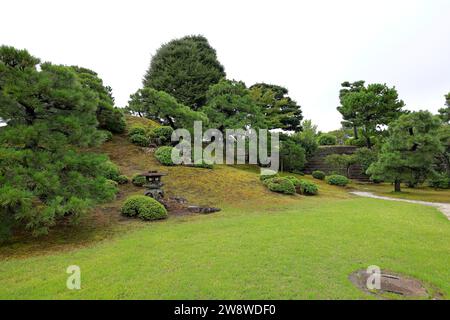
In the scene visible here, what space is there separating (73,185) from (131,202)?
2620 millimetres

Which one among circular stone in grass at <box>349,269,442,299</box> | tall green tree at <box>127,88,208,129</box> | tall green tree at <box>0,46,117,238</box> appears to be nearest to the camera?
circular stone in grass at <box>349,269,442,299</box>

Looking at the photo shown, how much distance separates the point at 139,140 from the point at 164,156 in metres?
2.85

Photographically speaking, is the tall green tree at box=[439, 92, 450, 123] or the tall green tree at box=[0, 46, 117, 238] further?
the tall green tree at box=[439, 92, 450, 123]

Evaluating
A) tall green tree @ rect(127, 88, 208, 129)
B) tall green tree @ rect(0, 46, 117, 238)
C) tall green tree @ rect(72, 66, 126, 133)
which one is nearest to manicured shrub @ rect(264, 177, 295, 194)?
tall green tree @ rect(127, 88, 208, 129)

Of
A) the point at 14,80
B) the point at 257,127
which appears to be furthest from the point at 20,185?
the point at 257,127

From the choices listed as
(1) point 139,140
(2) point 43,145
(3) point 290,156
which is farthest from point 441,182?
(2) point 43,145

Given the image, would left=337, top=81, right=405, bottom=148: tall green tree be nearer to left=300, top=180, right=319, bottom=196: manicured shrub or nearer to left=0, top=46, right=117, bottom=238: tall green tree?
left=300, top=180, right=319, bottom=196: manicured shrub

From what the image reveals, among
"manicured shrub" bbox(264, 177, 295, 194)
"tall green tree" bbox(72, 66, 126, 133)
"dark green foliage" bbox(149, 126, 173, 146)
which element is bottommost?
"manicured shrub" bbox(264, 177, 295, 194)

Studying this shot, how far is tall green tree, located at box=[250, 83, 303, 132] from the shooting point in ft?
83.3

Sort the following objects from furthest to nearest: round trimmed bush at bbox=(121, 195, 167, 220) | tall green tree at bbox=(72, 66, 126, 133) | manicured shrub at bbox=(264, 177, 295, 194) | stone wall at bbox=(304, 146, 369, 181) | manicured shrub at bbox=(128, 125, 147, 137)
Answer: stone wall at bbox=(304, 146, 369, 181), manicured shrub at bbox=(128, 125, 147, 137), manicured shrub at bbox=(264, 177, 295, 194), tall green tree at bbox=(72, 66, 126, 133), round trimmed bush at bbox=(121, 195, 167, 220)

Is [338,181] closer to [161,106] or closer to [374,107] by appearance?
[374,107]

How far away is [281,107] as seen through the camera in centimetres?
2841

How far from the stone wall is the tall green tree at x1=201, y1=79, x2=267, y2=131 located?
10.2 meters

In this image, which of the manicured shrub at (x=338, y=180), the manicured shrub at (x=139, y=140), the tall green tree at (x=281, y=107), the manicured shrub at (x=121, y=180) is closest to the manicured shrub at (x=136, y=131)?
the manicured shrub at (x=139, y=140)
